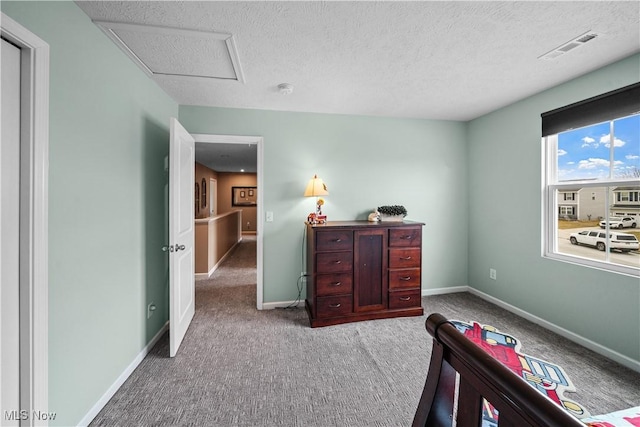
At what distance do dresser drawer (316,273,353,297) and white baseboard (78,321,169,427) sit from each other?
60.9 inches

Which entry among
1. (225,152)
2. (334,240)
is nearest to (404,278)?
(334,240)

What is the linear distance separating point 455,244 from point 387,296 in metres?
1.45

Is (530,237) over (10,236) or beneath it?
beneath

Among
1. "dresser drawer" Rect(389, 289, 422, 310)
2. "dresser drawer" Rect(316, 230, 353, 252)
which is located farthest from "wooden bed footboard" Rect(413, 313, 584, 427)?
"dresser drawer" Rect(389, 289, 422, 310)

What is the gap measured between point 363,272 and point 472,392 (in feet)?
6.84

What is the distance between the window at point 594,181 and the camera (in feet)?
6.71

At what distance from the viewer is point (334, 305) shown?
9.00ft

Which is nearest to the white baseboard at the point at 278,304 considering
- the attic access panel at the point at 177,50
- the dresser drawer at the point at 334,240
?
the dresser drawer at the point at 334,240

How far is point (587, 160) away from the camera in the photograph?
7.73 feet

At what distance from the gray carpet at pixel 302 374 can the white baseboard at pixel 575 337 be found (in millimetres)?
70

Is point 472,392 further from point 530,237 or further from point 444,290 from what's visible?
point 444,290

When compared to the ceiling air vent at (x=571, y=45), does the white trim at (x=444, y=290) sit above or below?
below

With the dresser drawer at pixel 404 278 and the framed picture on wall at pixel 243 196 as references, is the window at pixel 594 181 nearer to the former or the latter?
the dresser drawer at pixel 404 278

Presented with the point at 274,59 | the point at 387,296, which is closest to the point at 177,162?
the point at 274,59
